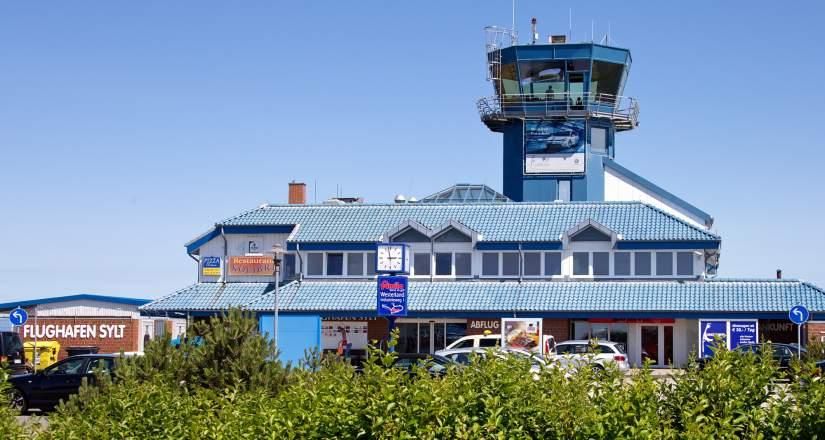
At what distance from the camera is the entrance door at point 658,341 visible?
51.0 metres

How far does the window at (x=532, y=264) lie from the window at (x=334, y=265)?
8.22 m

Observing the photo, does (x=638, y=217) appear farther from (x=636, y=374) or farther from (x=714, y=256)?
(x=636, y=374)

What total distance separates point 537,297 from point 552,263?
2178 mm

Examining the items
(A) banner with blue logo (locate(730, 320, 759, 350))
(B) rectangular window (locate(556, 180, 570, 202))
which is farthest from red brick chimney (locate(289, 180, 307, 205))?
(A) banner with blue logo (locate(730, 320, 759, 350))

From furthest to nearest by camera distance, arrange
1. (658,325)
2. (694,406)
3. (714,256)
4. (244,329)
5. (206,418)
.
Result: (714,256) < (658,325) < (244,329) < (206,418) < (694,406)

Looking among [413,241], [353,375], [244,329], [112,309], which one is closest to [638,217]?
[413,241]

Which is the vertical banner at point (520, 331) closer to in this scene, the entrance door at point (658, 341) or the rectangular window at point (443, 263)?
the entrance door at point (658, 341)

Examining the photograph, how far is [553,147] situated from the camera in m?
63.1

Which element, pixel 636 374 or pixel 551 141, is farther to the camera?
pixel 551 141

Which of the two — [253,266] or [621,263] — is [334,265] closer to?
[253,266]

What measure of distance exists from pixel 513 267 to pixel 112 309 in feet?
69.3

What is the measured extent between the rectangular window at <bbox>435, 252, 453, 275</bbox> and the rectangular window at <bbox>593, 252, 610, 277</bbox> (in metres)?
6.24

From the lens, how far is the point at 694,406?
1118 cm

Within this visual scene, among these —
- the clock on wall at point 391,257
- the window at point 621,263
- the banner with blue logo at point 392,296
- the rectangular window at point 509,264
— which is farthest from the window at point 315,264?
the banner with blue logo at point 392,296
